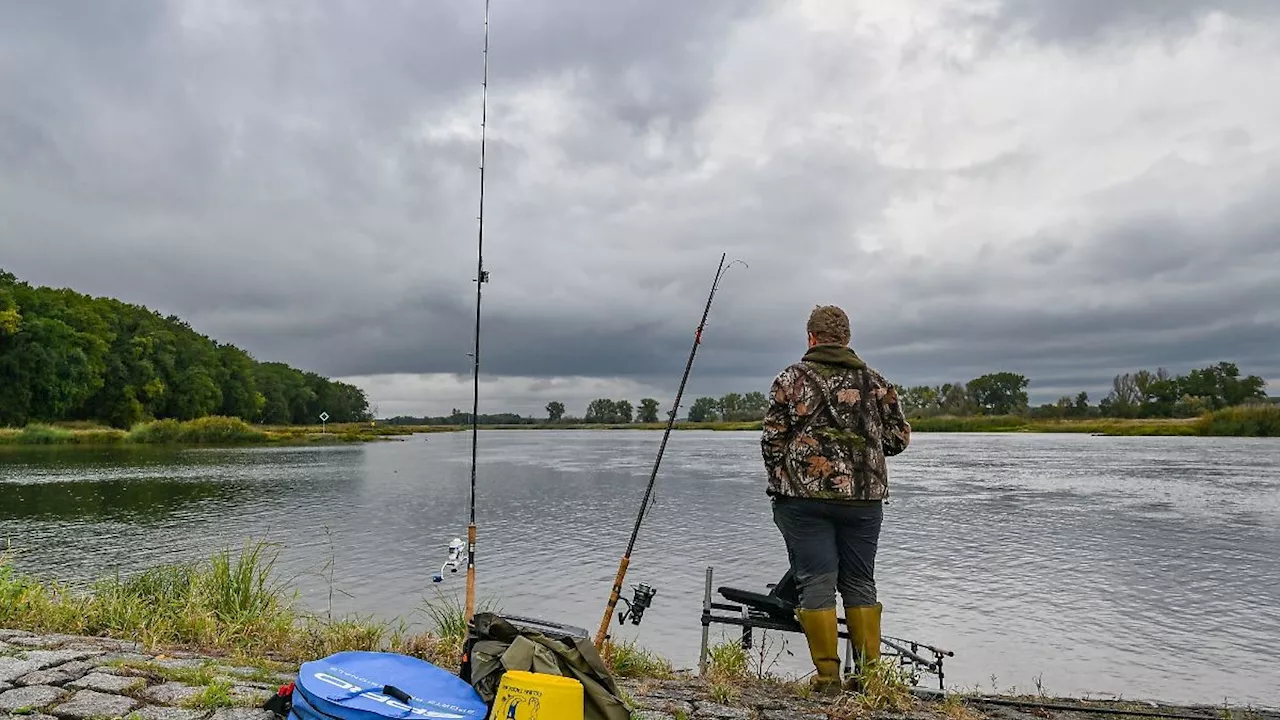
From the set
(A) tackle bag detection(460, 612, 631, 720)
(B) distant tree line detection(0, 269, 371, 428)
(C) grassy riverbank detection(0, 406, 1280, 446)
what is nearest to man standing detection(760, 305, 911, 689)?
(A) tackle bag detection(460, 612, 631, 720)

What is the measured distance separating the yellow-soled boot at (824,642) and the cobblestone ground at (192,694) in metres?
0.18

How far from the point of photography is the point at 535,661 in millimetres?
3391

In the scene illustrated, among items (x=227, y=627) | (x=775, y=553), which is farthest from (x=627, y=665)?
(x=775, y=553)

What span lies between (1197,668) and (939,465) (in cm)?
3361

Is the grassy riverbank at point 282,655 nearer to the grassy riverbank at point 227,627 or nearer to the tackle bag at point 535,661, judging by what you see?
the grassy riverbank at point 227,627

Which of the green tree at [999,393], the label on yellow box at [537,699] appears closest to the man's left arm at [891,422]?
the label on yellow box at [537,699]

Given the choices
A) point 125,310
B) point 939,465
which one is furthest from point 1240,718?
point 125,310

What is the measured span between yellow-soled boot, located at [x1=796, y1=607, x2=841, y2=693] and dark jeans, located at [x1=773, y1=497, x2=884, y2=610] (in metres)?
0.05

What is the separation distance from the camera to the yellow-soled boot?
4.32m

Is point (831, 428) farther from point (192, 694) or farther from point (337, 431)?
point (337, 431)

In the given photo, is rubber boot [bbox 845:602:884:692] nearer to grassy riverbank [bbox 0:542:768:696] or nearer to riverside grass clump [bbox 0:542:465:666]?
grassy riverbank [bbox 0:542:768:696]

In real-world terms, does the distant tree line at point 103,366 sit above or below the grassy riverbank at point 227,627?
above

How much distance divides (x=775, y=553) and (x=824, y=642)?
935 centimetres

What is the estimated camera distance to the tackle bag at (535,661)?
3326mm
